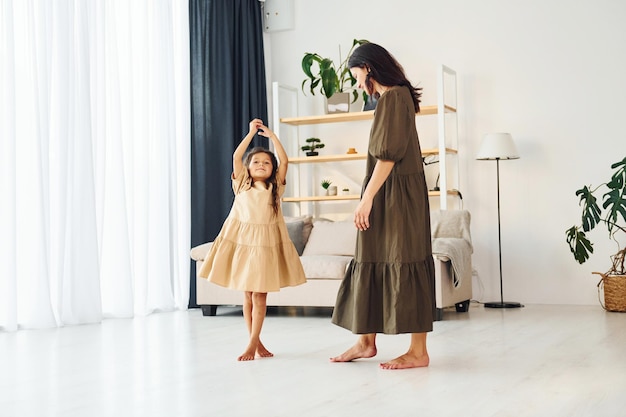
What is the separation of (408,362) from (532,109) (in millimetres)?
3266

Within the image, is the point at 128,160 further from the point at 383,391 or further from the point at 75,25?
the point at 383,391

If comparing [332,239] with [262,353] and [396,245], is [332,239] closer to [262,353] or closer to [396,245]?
[262,353]

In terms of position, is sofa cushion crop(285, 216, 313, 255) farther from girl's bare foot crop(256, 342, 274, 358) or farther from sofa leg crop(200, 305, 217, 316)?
girl's bare foot crop(256, 342, 274, 358)

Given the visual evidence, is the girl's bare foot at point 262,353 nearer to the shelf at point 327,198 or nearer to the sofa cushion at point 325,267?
the sofa cushion at point 325,267

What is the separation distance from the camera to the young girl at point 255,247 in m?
3.32

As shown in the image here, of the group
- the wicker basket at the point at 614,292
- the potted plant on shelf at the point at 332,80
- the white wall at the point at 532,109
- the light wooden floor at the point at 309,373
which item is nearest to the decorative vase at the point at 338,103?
the potted plant on shelf at the point at 332,80

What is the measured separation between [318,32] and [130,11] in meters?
1.68

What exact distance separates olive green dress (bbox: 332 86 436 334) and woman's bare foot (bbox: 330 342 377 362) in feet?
0.56

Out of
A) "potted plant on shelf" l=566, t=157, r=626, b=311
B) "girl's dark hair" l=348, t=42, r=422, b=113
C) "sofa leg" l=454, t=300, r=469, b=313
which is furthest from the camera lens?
"sofa leg" l=454, t=300, r=469, b=313

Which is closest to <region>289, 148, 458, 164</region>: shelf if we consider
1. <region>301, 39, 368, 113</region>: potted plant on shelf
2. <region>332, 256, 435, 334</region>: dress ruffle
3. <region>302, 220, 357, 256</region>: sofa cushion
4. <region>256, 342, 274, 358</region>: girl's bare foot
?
<region>301, 39, 368, 113</region>: potted plant on shelf

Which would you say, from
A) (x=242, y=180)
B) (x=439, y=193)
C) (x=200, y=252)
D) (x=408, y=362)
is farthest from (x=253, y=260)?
(x=439, y=193)

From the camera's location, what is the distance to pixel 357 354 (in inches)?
127

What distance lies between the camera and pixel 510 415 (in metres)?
2.22

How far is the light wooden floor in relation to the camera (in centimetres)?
240
